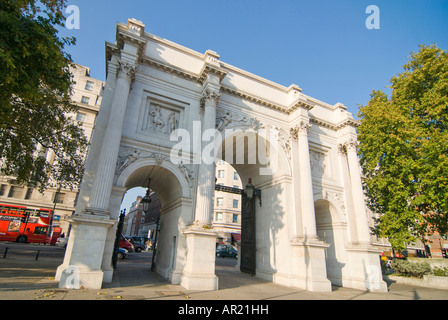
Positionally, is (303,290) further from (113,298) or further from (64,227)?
(64,227)

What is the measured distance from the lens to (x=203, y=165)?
12.3m

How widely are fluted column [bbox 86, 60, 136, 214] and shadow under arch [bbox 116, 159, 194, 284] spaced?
1.01m

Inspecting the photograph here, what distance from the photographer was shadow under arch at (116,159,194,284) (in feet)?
37.4

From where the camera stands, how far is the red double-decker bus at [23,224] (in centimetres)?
2661

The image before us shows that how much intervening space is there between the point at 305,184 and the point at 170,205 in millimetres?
8152

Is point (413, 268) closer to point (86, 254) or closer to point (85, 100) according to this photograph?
point (86, 254)

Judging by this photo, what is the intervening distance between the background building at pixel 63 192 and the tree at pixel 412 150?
123ft

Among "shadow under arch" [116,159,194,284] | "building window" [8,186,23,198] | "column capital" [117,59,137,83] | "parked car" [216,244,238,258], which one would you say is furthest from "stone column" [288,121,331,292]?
"building window" [8,186,23,198]

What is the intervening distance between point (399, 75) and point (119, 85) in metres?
20.2

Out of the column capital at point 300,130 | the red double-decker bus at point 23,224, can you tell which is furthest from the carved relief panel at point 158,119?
the red double-decker bus at point 23,224

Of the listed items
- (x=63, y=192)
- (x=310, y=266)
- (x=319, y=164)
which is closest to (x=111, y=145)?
(x=310, y=266)

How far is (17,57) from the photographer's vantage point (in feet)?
25.1

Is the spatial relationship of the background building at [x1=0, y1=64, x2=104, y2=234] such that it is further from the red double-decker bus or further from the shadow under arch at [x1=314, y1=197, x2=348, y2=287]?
the shadow under arch at [x1=314, y1=197, x2=348, y2=287]

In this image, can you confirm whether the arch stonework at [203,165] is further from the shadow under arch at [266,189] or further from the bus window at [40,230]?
the bus window at [40,230]
